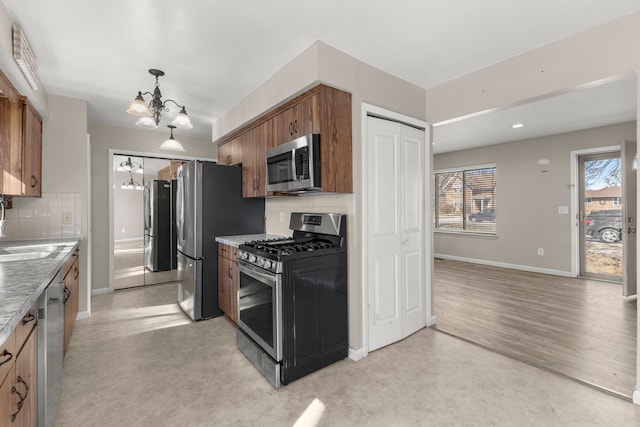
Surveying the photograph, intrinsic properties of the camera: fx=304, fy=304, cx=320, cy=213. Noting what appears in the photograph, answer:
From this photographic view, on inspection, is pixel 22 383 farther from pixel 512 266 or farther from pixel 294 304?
pixel 512 266

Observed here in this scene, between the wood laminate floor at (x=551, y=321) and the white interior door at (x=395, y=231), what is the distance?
592mm

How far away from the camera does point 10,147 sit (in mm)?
2500

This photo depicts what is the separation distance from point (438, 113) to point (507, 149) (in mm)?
3737

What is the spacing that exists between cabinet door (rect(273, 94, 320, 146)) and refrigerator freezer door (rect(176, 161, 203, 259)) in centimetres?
107

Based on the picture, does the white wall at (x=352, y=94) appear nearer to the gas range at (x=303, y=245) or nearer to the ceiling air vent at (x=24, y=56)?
the gas range at (x=303, y=245)

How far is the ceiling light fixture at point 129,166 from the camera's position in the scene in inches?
178

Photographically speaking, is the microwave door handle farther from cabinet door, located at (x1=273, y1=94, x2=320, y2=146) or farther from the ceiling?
the ceiling

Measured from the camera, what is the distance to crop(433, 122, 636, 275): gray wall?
16.9 ft

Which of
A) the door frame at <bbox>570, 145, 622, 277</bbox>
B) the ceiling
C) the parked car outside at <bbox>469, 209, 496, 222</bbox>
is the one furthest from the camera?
the parked car outside at <bbox>469, 209, 496, 222</bbox>

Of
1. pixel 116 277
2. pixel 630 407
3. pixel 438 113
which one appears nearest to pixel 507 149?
pixel 438 113

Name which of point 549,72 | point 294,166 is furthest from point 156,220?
point 549,72

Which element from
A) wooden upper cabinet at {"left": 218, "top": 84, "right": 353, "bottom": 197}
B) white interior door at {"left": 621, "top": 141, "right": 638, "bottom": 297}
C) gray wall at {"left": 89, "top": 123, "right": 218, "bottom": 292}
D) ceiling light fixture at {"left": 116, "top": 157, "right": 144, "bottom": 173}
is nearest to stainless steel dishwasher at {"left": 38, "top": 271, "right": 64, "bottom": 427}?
wooden upper cabinet at {"left": 218, "top": 84, "right": 353, "bottom": 197}

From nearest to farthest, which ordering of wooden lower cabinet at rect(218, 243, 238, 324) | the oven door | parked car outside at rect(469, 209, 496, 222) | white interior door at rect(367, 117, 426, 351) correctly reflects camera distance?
the oven door → white interior door at rect(367, 117, 426, 351) → wooden lower cabinet at rect(218, 243, 238, 324) → parked car outside at rect(469, 209, 496, 222)

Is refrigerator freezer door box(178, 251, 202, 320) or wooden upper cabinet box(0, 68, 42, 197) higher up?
wooden upper cabinet box(0, 68, 42, 197)
